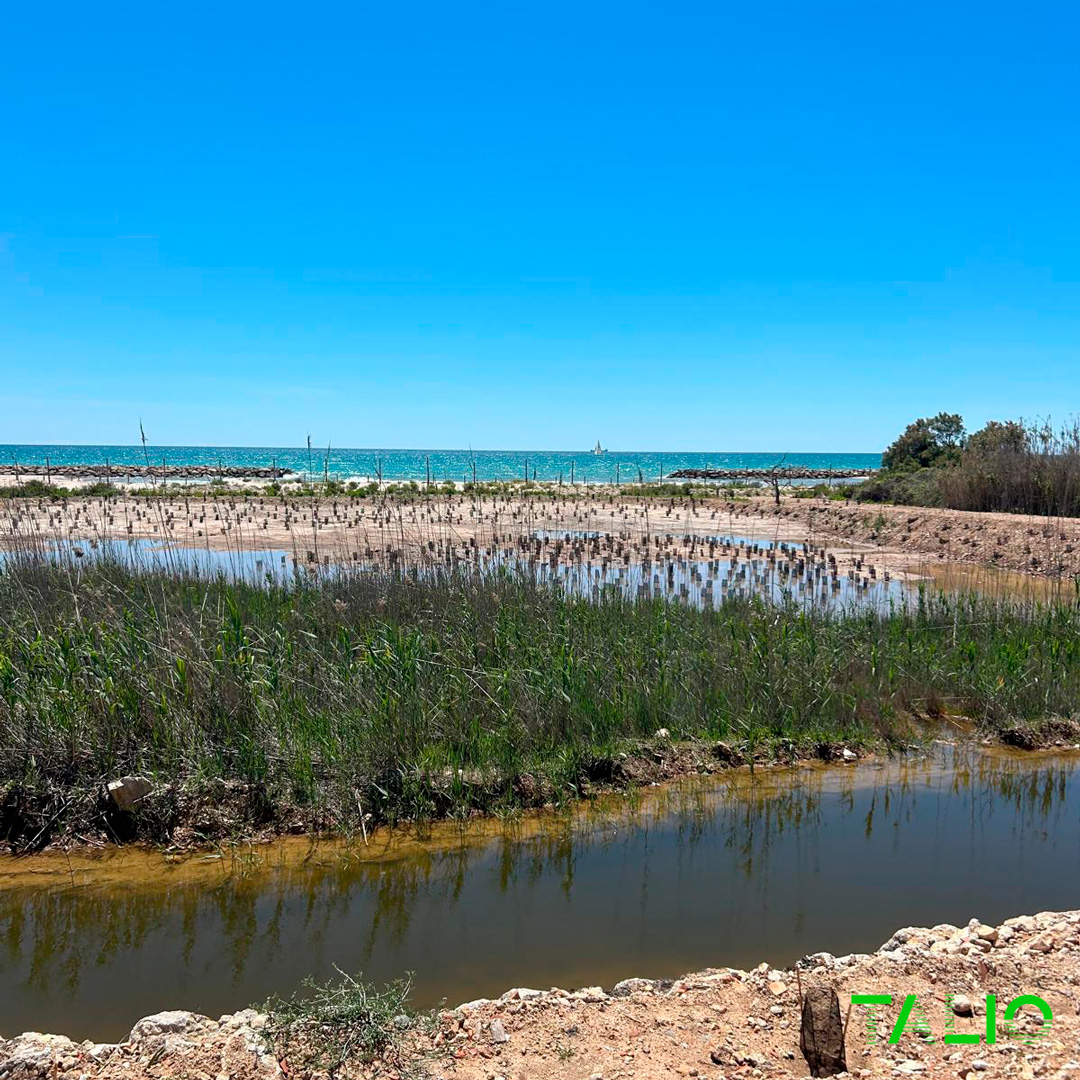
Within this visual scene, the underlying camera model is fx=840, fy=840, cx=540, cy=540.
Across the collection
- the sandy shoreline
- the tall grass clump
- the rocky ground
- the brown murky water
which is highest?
the sandy shoreline

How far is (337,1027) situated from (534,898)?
1.70m

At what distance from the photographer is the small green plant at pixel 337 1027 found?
3.23m

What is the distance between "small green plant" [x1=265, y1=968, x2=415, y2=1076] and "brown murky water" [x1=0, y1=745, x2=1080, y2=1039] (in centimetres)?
45

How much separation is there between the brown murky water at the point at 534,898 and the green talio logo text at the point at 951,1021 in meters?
0.81

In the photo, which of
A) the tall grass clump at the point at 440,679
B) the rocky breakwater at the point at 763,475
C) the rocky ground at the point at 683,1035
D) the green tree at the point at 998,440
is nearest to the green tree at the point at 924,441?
the green tree at the point at 998,440

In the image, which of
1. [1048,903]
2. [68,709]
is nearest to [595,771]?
[1048,903]

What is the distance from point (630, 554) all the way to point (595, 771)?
12.2 m

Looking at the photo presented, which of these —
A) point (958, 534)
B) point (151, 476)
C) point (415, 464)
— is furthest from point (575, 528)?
point (415, 464)

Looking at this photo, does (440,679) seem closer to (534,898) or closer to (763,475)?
(534,898)

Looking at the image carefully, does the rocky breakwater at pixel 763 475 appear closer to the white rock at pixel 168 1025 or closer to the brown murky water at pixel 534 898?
the brown murky water at pixel 534 898

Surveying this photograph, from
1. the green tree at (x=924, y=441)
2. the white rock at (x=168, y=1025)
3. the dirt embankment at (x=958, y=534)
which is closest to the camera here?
the white rock at (x=168, y=1025)

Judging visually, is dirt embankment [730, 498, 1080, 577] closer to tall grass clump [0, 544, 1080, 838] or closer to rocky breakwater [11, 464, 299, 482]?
tall grass clump [0, 544, 1080, 838]

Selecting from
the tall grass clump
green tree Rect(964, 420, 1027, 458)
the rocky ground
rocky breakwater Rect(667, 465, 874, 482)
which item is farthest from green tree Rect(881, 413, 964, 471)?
the rocky ground

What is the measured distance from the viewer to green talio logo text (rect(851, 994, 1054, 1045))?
3.22 metres
